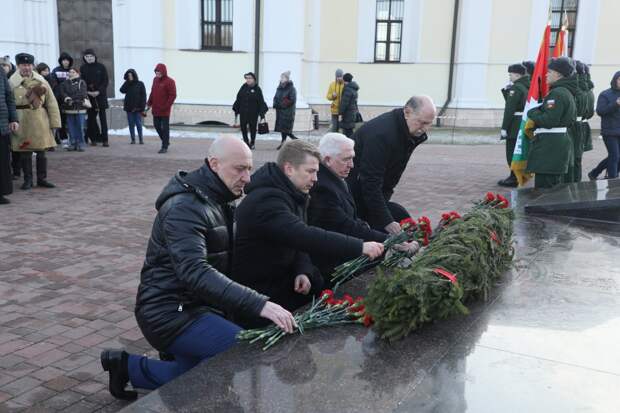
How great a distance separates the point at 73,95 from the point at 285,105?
445 centimetres

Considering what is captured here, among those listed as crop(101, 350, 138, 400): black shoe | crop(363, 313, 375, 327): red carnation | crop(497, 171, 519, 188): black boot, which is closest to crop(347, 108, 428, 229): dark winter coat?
crop(363, 313, 375, 327): red carnation

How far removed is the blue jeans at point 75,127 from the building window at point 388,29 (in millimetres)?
11095

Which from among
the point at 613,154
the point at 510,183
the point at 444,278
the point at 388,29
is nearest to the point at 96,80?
the point at 510,183

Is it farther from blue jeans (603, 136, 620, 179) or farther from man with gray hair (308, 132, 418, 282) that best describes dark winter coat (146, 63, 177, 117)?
man with gray hair (308, 132, 418, 282)

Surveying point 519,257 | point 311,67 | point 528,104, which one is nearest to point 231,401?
point 519,257

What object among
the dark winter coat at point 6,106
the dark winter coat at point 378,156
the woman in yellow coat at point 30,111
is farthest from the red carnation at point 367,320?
the woman in yellow coat at point 30,111

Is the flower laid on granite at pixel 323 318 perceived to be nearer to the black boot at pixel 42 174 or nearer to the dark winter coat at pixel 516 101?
the black boot at pixel 42 174

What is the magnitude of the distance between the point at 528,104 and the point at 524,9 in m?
13.1

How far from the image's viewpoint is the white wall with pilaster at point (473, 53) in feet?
67.9

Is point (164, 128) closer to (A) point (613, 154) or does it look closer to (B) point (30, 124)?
(B) point (30, 124)

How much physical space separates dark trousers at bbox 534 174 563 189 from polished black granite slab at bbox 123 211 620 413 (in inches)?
174

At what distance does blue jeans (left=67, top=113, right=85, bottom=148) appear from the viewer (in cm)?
1328

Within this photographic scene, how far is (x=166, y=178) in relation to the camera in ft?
35.2

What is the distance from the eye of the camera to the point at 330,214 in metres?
4.39
